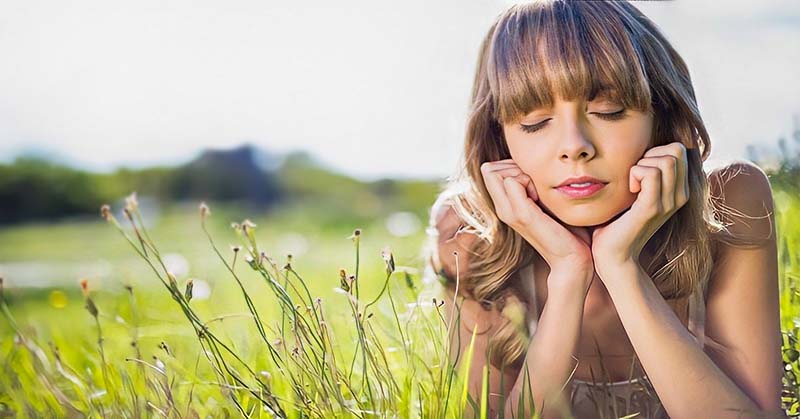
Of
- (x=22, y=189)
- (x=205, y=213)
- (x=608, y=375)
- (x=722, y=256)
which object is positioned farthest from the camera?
(x=22, y=189)

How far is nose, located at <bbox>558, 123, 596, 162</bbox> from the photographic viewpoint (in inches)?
86.3

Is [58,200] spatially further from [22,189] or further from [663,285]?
[663,285]

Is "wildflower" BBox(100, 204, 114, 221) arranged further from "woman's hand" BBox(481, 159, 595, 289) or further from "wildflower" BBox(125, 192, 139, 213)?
"woman's hand" BBox(481, 159, 595, 289)

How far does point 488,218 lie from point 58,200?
43.1 feet

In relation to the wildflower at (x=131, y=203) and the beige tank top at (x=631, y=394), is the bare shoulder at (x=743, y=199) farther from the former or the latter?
the wildflower at (x=131, y=203)

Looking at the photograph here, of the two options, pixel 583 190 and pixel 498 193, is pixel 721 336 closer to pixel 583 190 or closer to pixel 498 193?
pixel 583 190

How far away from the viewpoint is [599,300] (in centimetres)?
278

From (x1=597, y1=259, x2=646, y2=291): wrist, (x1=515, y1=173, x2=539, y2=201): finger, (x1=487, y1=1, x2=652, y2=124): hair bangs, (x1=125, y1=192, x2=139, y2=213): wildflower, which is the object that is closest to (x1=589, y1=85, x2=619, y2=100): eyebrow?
(x1=487, y1=1, x2=652, y2=124): hair bangs

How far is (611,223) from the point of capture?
231 cm

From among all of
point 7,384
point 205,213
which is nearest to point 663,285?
point 205,213

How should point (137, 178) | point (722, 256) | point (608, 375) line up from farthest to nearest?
point (137, 178), point (608, 375), point (722, 256)

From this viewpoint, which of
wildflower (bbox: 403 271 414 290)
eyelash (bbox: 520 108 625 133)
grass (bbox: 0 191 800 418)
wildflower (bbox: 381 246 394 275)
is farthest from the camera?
eyelash (bbox: 520 108 625 133)

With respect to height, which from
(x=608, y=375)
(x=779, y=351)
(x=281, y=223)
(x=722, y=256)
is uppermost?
(x=722, y=256)

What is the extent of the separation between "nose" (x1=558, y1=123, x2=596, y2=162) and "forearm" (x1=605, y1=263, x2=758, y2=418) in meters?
0.33
